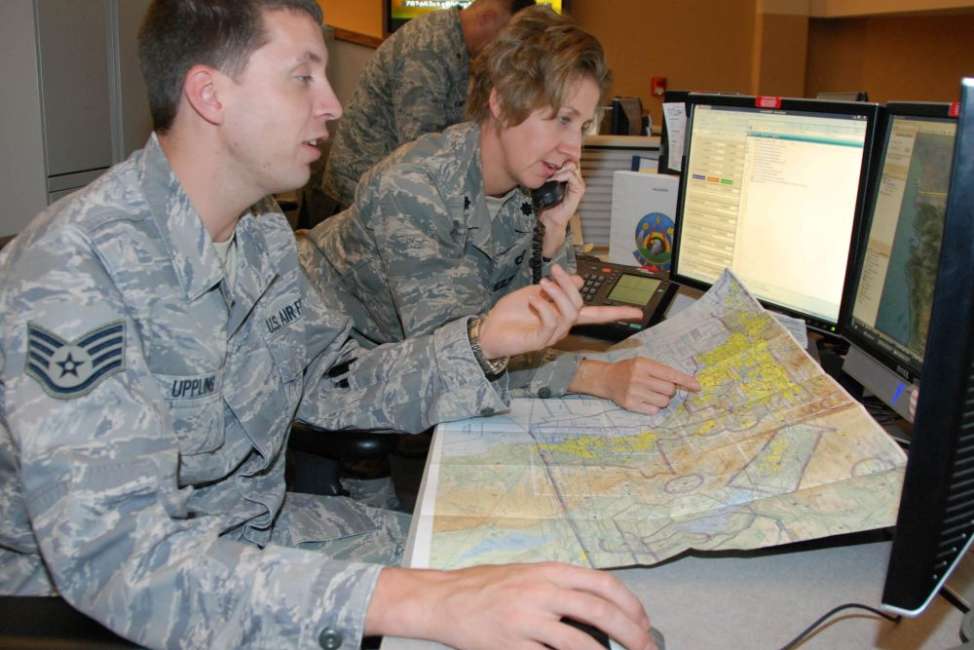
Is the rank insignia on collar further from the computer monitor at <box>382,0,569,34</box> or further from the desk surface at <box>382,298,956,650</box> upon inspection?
the computer monitor at <box>382,0,569,34</box>

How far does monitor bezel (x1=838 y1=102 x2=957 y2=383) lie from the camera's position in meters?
1.08

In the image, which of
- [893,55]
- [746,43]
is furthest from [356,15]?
[893,55]

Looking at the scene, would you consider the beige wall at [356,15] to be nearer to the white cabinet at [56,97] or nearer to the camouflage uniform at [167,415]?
the white cabinet at [56,97]

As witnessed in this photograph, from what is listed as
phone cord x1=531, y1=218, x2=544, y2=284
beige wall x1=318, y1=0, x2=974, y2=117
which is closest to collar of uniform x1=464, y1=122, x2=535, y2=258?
phone cord x1=531, y1=218, x2=544, y2=284

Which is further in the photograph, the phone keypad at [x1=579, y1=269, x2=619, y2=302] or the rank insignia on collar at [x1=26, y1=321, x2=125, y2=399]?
the phone keypad at [x1=579, y1=269, x2=619, y2=302]

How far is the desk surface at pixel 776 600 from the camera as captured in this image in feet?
2.64

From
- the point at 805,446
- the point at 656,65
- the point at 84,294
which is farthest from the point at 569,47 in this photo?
the point at 656,65

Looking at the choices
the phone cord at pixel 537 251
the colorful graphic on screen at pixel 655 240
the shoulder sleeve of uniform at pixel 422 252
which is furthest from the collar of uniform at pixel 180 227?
the colorful graphic on screen at pixel 655 240

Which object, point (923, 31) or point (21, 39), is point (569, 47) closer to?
point (21, 39)

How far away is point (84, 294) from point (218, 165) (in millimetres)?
271

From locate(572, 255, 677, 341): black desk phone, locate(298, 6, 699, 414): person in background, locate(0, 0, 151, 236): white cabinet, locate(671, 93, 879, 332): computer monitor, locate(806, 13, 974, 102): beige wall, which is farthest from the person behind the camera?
locate(806, 13, 974, 102): beige wall

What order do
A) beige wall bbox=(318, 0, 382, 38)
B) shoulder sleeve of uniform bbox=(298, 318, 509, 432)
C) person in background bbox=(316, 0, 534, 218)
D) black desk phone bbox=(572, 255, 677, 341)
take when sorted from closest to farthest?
1. shoulder sleeve of uniform bbox=(298, 318, 509, 432)
2. black desk phone bbox=(572, 255, 677, 341)
3. person in background bbox=(316, 0, 534, 218)
4. beige wall bbox=(318, 0, 382, 38)

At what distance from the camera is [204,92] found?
1.02m

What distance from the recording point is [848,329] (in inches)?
50.3
